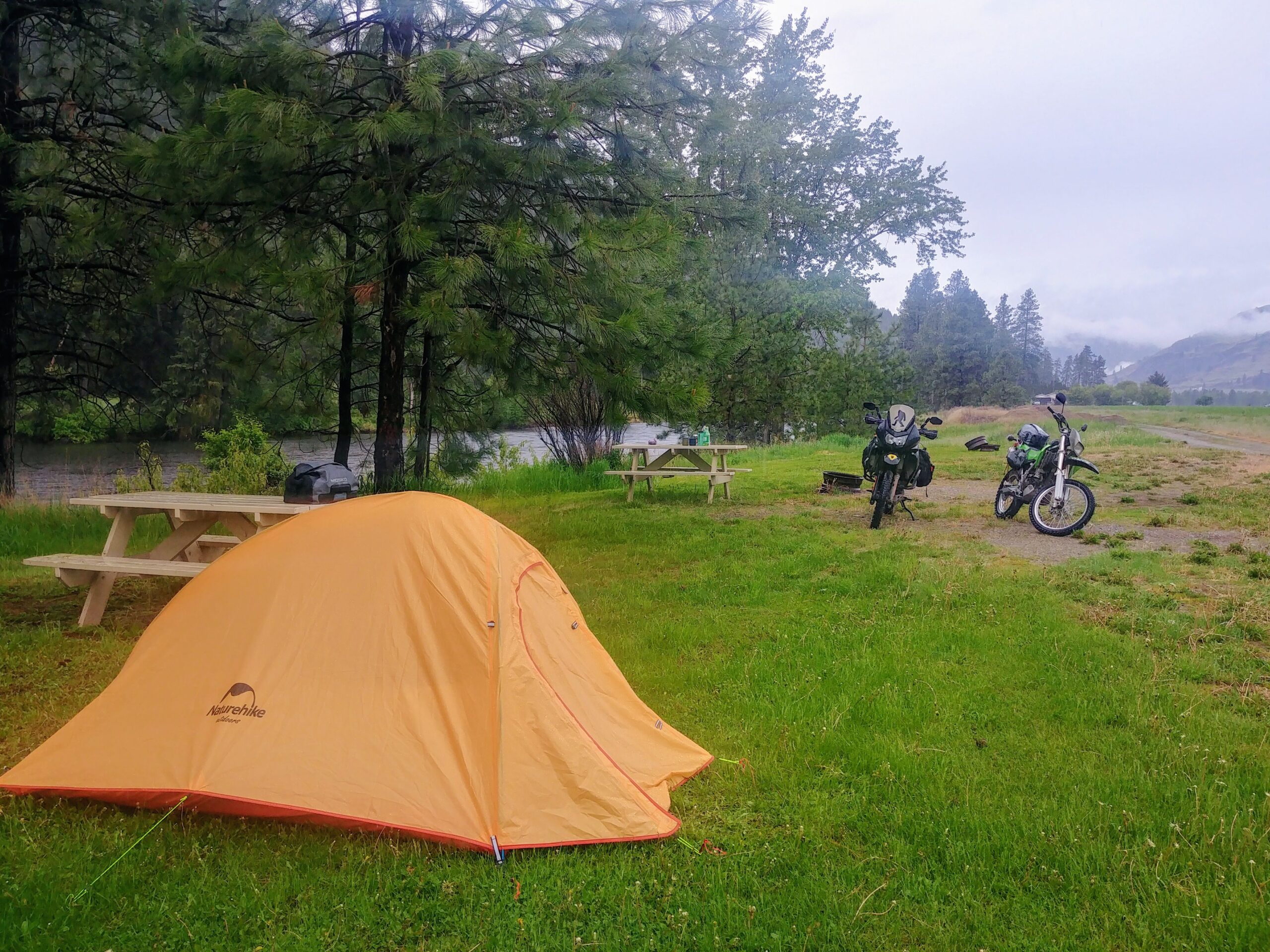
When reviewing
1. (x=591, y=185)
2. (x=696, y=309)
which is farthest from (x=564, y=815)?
(x=696, y=309)

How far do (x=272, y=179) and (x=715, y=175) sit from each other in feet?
45.9

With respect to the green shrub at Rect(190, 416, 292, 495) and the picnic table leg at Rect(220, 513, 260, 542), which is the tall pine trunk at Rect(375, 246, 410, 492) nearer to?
the picnic table leg at Rect(220, 513, 260, 542)

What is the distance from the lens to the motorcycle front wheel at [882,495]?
27.0ft

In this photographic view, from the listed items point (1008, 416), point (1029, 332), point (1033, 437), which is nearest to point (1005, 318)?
point (1029, 332)

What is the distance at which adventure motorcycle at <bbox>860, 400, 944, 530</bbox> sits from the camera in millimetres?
8250

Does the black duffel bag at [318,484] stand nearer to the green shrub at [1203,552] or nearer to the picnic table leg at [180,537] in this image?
the picnic table leg at [180,537]

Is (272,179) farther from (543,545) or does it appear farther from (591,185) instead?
(543,545)

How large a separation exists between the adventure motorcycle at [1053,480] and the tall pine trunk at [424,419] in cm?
596

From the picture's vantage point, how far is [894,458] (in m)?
8.27

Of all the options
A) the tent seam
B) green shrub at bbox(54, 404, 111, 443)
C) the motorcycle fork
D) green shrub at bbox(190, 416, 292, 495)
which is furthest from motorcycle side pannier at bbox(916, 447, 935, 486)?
green shrub at bbox(54, 404, 111, 443)

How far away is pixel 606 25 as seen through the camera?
6.05m

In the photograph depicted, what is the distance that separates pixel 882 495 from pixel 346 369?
5.58m

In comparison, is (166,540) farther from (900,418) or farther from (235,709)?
(900,418)

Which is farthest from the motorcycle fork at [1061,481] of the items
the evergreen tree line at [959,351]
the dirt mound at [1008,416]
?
the evergreen tree line at [959,351]
